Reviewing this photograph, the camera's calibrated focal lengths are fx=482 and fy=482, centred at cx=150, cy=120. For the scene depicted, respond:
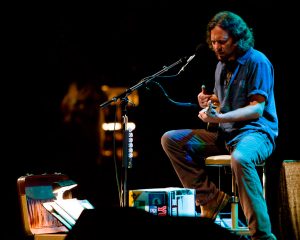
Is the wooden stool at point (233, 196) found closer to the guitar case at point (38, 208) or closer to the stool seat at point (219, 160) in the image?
the stool seat at point (219, 160)

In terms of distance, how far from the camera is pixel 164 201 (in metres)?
3.37

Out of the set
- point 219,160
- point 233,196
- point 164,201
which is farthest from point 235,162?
point 164,201

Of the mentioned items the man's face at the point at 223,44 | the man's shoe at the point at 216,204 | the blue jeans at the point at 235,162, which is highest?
the man's face at the point at 223,44

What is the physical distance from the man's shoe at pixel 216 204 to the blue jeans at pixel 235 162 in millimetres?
32

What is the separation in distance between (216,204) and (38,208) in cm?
128

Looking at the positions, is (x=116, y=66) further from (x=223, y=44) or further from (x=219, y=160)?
(x=219, y=160)

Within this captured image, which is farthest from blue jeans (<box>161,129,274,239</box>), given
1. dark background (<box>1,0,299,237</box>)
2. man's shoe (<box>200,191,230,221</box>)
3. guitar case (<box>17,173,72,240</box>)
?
guitar case (<box>17,173,72,240</box>)

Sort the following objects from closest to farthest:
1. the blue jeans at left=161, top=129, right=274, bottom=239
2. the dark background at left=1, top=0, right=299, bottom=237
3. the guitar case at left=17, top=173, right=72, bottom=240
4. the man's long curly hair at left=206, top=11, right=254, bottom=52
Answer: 1. the blue jeans at left=161, top=129, right=274, bottom=239
2. the guitar case at left=17, top=173, right=72, bottom=240
3. the man's long curly hair at left=206, top=11, right=254, bottom=52
4. the dark background at left=1, top=0, right=299, bottom=237

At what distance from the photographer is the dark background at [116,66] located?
4.16m

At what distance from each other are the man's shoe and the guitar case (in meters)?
1.03

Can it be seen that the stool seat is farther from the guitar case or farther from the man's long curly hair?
the guitar case

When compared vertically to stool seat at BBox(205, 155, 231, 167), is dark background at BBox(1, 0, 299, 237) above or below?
above

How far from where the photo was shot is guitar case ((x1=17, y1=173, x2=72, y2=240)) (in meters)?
3.33

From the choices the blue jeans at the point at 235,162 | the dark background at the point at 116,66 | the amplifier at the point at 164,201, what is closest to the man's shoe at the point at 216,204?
the blue jeans at the point at 235,162
